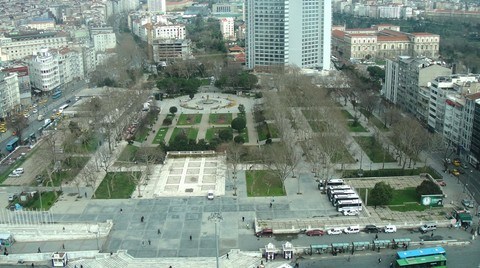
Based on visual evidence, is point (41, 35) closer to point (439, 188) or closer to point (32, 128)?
point (32, 128)

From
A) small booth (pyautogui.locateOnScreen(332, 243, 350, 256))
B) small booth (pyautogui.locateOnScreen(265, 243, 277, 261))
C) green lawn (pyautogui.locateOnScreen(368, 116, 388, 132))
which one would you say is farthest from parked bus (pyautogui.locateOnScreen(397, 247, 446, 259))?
green lawn (pyautogui.locateOnScreen(368, 116, 388, 132))

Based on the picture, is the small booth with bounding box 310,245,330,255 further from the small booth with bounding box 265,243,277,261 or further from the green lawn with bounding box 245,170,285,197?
the green lawn with bounding box 245,170,285,197

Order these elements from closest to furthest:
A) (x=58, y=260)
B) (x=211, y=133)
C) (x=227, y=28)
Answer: (x=58, y=260)
(x=211, y=133)
(x=227, y=28)

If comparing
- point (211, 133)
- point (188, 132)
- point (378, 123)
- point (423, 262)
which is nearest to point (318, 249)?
point (423, 262)

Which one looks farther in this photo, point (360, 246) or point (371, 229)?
point (371, 229)

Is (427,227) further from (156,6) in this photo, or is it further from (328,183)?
(156,6)

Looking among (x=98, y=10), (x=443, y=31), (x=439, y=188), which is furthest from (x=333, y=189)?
(x=98, y=10)
